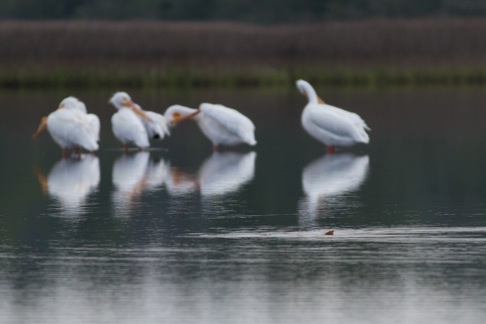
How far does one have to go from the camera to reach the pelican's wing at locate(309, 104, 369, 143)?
47.5 feet

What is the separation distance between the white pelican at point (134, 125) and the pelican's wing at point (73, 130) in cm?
54

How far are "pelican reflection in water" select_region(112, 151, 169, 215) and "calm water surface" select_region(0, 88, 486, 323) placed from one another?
0.02 metres

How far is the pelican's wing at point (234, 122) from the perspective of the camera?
48.3ft

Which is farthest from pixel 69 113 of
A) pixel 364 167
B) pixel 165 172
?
pixel 364 167

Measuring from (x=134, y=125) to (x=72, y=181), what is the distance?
127 inches


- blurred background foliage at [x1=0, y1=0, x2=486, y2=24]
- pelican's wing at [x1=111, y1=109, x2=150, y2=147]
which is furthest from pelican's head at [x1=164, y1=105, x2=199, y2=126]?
blurred background foliage at [x1=0, y1=0, x2=486, y2=24]

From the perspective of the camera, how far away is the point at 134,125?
48.9 feet

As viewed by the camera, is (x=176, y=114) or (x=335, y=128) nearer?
(x=335, y=128)

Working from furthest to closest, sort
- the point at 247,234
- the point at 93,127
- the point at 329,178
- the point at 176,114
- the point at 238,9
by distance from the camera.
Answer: the point at 238,9
the point at 176,114
the point at 93,127
the point at 329,178
the point at 247,234

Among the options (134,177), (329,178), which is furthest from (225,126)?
(329,178)

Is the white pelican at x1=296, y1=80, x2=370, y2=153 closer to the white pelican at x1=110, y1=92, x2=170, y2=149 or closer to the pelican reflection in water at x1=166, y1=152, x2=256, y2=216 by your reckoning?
the pelican reflection in water at x1=166, y1=152, x2=256, y2=216

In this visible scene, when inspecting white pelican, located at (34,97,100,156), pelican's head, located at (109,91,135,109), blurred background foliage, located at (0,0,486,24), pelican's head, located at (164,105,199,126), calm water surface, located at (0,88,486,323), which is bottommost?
calm water surface, located at (0,88,486,323)

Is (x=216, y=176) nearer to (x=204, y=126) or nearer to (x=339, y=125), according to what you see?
(x=339, y=125)

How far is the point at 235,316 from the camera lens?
20.4 feet
